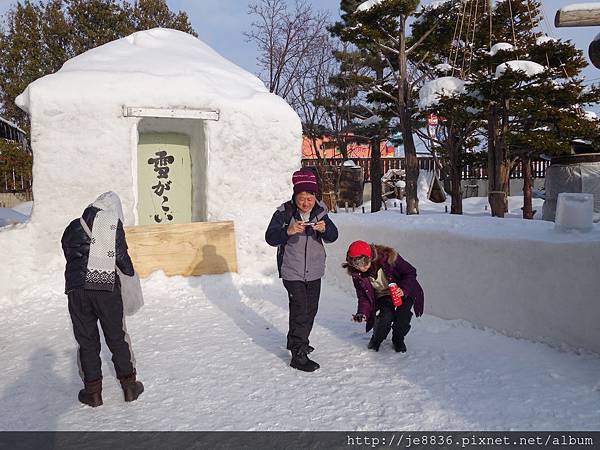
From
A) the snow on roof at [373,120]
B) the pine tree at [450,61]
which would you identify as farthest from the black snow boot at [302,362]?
the snow on roof at [373,120]

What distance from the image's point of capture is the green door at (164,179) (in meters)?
7.07

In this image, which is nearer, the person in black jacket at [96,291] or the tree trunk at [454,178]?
the person in black jacket at [96,291]

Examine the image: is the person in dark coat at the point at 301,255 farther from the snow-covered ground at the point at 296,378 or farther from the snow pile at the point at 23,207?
the snow pile at the point at 23,207

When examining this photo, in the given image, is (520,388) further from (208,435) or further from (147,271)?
(147,271)

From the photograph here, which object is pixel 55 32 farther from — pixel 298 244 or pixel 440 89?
pixel 298 244

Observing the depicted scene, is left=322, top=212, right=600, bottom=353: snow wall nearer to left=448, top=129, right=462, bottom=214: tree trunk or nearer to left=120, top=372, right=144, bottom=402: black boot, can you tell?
left=120, top=372, right=144, bottom=402: black boot

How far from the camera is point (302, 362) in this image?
3.63m

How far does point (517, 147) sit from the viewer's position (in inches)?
492

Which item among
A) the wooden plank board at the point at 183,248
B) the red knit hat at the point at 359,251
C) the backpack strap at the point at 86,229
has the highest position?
the backpack strap at the point at 86,229

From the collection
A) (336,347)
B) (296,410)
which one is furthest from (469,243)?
(296,410)

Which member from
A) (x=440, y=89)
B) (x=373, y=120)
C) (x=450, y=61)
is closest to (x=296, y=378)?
(x=440, y=89)

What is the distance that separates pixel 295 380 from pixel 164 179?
15.0ft

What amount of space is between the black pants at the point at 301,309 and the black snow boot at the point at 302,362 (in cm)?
3

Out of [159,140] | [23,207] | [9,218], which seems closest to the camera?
[159,140]
